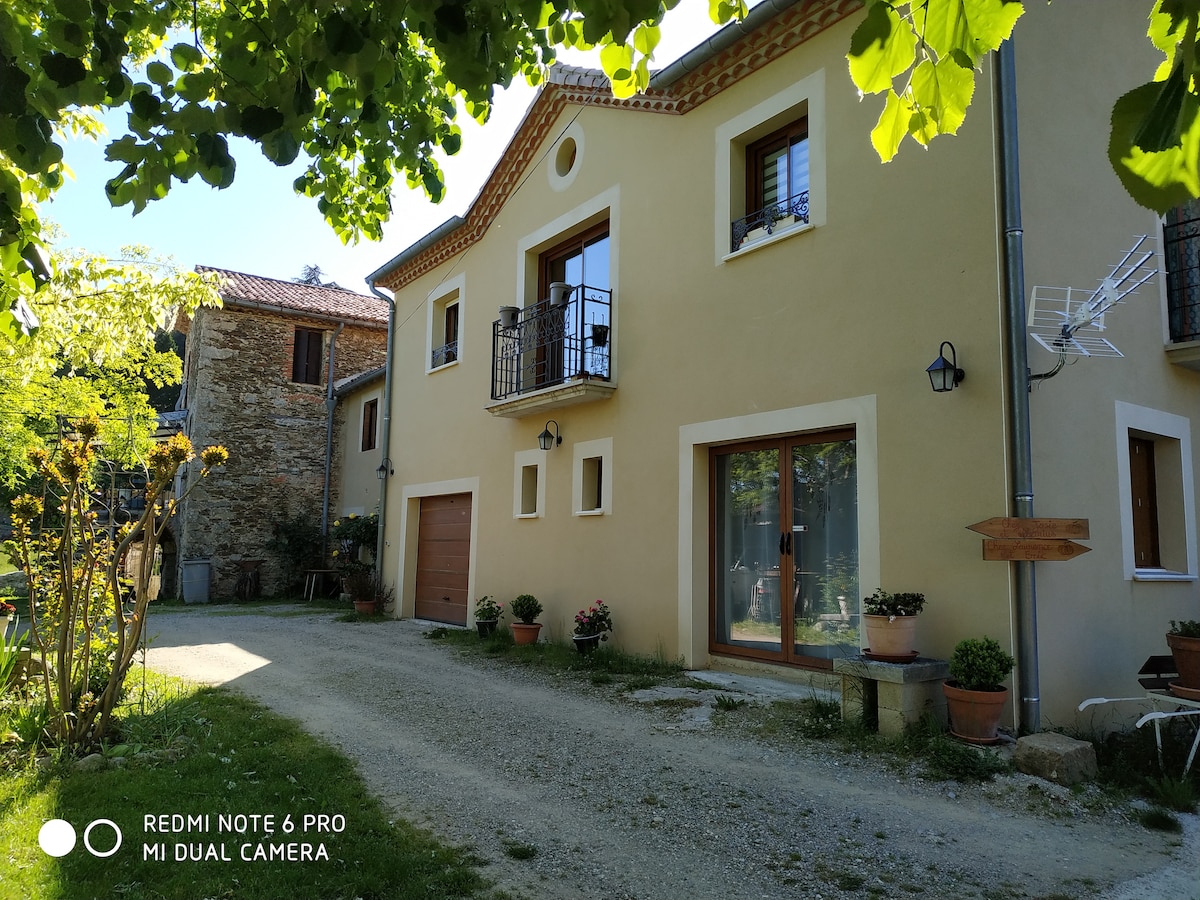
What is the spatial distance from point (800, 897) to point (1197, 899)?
163cm

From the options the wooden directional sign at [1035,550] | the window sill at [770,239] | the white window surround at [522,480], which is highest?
the window sill at [770,239]

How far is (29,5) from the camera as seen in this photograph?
10.3 feet

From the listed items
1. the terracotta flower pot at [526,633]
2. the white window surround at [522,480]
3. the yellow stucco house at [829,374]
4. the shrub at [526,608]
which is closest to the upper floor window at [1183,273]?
the yellow stucco house at [829,374]

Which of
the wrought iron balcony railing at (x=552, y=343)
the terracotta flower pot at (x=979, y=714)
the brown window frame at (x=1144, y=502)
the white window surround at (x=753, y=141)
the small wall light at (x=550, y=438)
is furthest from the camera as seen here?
the small wall light at (x=550, y=438)

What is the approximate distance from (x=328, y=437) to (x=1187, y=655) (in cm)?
1642

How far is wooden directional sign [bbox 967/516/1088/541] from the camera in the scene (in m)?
5.38

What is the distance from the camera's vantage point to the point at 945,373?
6.05 m

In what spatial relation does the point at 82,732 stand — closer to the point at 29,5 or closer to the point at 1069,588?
the point at 29,5

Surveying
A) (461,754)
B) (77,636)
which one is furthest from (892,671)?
(77,636)

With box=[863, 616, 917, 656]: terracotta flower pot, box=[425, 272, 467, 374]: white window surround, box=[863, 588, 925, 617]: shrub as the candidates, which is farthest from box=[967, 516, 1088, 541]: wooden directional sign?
box=[425, 272, 467, 374]: white window surround

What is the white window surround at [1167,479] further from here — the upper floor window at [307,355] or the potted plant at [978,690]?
the upper floor window at [307,355]

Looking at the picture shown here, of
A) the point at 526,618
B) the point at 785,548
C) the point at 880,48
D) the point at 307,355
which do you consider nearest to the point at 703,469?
the point at 785,548

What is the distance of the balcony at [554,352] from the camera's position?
31.5 ft

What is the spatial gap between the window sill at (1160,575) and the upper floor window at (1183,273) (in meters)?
2.09
